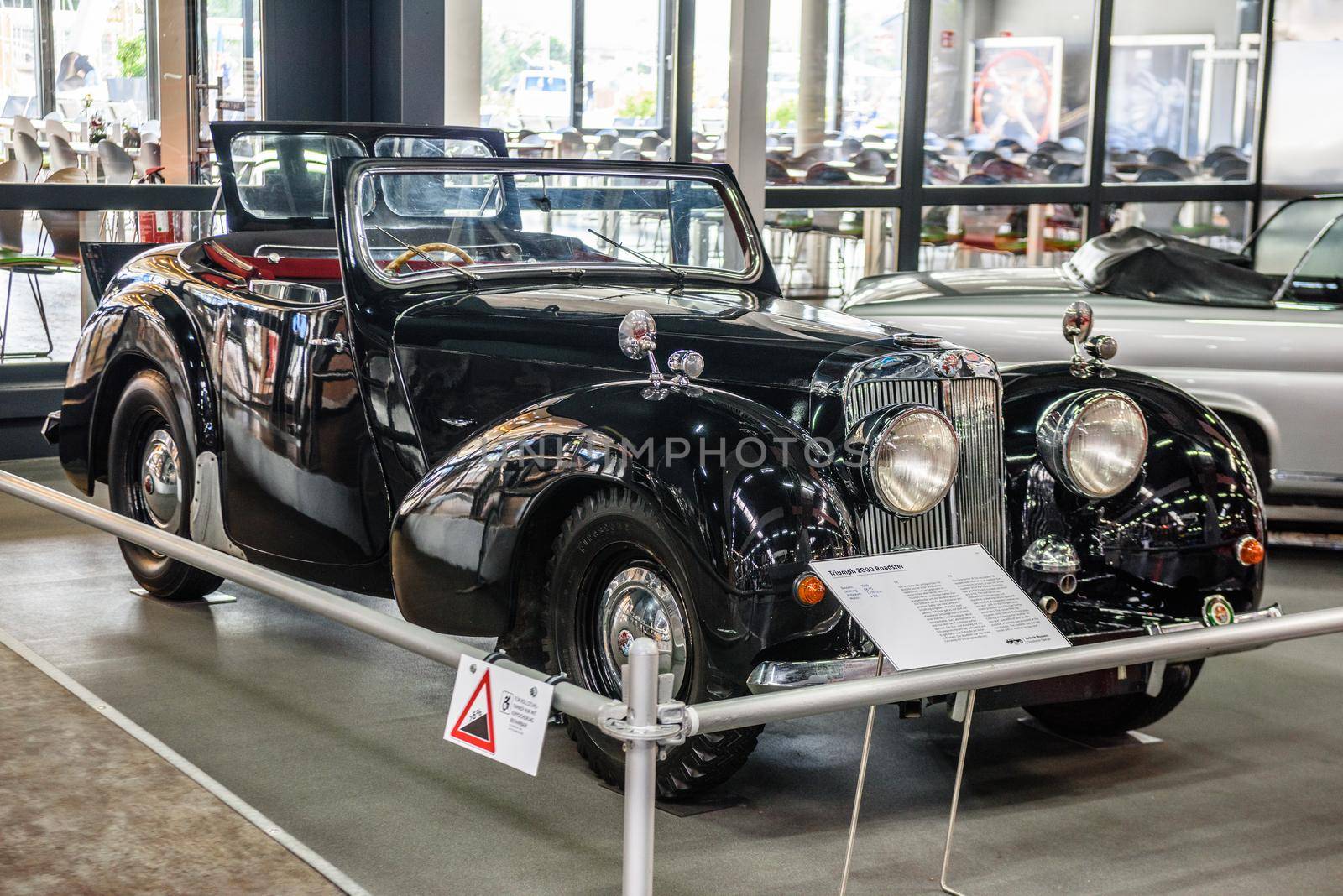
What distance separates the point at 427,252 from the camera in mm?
4176

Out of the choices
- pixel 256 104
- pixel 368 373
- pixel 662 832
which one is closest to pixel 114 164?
pixel 256 104

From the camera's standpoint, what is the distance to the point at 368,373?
4031 millimetres

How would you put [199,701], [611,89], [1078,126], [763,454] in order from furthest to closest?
[1078,126] → [611,89] → [199,701] → [763,454]

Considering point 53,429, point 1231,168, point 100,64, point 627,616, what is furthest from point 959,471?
point 1231,168

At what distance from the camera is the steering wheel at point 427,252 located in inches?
162

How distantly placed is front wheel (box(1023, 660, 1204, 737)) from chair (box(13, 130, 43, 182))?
19.1ft

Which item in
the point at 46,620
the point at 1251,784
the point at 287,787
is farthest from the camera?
the point at 46,620

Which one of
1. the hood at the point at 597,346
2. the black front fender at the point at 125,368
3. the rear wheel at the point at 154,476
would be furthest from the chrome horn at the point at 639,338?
the rear wheel at the point at 154,476

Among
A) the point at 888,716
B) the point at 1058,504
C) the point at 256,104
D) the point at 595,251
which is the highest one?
the point at 256,104

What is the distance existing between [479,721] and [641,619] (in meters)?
0.96

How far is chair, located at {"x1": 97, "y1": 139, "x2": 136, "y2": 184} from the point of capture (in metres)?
7.75

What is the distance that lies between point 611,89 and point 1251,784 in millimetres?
6828

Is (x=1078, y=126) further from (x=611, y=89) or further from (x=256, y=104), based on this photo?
(x=256, y=104)

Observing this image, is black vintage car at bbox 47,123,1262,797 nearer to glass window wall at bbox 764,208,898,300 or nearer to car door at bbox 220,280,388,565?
car door at bbox 220,280,388,565
